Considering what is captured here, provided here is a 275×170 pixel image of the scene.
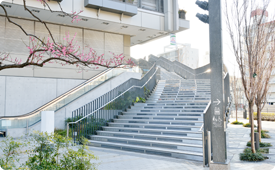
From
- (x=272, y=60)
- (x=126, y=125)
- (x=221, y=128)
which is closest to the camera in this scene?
(x=221, y=128)

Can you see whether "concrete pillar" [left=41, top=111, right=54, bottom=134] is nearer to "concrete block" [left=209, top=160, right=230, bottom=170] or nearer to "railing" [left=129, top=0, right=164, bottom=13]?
"concrete block" [left=209, top=160, right=230, bottom=170]

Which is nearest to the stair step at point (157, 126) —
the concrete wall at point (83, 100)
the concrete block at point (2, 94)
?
the concrete wall at point (83, 100)

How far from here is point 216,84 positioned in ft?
20.2

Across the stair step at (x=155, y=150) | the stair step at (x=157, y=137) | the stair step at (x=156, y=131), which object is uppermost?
the stair step at (x=156, y=131)

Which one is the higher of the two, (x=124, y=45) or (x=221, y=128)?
(x=124, y=45)

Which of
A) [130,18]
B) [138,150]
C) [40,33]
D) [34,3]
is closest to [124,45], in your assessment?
[130,18]

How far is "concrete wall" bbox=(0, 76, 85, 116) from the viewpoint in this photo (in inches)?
561

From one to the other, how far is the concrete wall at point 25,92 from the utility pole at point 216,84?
1188 centimetres

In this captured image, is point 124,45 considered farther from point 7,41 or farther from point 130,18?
point 7,41

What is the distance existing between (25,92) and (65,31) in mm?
5131

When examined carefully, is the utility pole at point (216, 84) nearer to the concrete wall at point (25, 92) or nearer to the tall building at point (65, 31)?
the tall building at point (65, 31)

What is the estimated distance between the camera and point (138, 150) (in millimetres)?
8859

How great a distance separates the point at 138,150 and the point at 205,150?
282 cm

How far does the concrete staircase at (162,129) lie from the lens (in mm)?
8289
